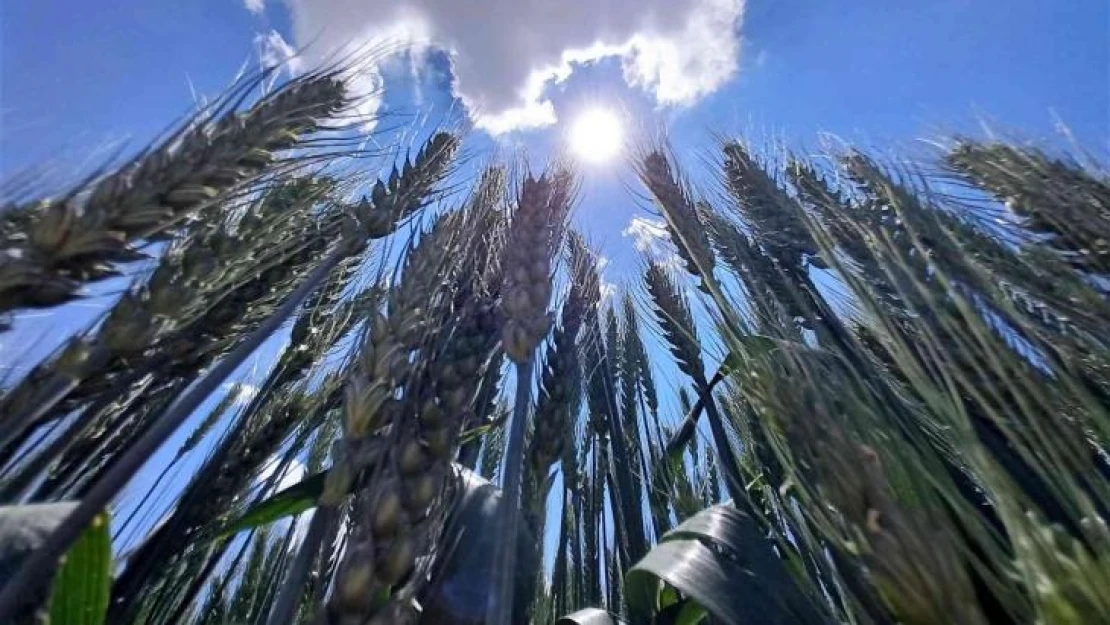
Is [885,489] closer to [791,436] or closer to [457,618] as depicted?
[791,436]

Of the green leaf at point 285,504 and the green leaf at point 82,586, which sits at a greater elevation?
the green leaf at point 285,504

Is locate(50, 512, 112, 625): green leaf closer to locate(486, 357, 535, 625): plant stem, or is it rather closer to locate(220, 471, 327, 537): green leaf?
locate(220, 471, 327, 537): green leaf

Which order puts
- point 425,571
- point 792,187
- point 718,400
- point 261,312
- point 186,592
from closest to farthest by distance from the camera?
1. point 425,571
2. point 186,592
3. point 261,312
4. point 718,400
5. point 792,187

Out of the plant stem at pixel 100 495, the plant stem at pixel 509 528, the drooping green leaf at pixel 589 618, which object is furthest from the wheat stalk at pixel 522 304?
the plant stem at pixel 100 495

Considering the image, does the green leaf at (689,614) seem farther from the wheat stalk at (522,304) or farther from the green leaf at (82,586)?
the green leaf at (82,586)

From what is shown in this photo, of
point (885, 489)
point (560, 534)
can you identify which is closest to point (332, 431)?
point (560, 534)

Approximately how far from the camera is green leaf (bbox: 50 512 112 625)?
1013 millimetres

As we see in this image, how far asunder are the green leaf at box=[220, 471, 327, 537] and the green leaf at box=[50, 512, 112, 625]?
0.86ft

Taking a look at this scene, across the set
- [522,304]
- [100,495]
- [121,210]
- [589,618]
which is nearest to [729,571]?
[589,618]

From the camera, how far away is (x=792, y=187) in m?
2.32

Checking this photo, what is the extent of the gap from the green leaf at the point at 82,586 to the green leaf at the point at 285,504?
261 mm

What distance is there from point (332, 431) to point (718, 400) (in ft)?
3.50

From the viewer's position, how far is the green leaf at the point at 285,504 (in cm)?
122

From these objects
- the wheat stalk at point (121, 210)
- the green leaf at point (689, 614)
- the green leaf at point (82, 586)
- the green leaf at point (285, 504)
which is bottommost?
the green leaf at point (82, 586)
